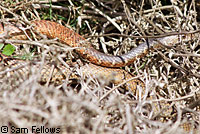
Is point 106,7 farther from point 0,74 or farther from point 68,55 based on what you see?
point 0,74

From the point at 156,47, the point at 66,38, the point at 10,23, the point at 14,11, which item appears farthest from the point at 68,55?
the point at 156,47

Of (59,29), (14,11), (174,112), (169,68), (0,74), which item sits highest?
(14,11)

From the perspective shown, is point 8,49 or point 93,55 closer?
point 8,49

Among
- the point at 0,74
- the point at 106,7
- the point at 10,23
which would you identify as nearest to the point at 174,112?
the point at 106,7

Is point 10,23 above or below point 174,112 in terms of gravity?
above

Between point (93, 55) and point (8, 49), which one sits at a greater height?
point (8, 49)

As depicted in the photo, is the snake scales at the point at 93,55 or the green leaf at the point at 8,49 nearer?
the green leaf at the point at 8,49

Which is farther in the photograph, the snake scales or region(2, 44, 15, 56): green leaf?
the snake scales

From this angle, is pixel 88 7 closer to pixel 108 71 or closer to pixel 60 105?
pixel 108 71

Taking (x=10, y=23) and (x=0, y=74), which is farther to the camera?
(x=10, y=23)

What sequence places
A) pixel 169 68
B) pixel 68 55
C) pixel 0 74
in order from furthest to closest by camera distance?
pixel 169 68
pixel 68 55
pixel 0 74

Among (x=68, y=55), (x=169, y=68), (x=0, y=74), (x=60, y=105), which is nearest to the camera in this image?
(x=60, y=105)
